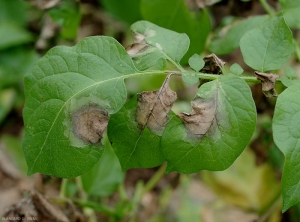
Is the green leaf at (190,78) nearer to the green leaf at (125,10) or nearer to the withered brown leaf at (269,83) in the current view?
the withered brown leaf at (269,83)

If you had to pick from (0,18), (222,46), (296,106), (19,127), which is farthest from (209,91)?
(0,18)

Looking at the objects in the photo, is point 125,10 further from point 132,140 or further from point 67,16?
point 132,140

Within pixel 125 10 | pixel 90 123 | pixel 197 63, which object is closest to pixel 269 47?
pixel 197 63

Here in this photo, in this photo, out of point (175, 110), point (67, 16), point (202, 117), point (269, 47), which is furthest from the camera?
point (175, 110)

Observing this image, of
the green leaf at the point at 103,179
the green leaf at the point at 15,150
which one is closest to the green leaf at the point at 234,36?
the green leaf at the point at 103,179

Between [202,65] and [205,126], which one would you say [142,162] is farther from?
[202,65]

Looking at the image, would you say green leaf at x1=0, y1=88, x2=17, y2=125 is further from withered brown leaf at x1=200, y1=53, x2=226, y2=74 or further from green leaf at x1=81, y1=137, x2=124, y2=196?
withered brown leaf at x1=200, y1=53, x2=226, y2=74

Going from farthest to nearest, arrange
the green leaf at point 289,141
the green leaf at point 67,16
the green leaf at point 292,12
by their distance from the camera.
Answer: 1. the green leaf at point 67,16
2. the green leaf at point 292,12
3. the green leaf at point 289,141
